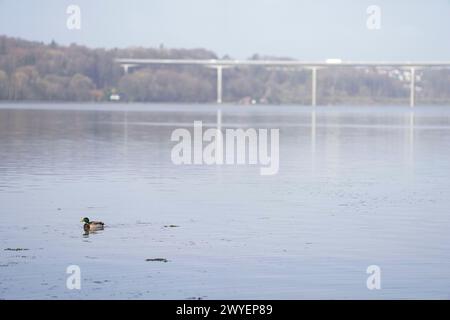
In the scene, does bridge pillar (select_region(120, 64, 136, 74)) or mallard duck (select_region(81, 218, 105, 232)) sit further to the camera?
bridge pillar (select_region(120, 64, 136, 74))

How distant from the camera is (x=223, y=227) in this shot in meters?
19.6

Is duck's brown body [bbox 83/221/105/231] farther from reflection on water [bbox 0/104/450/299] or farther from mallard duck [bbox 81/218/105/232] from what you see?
reflection on water [bbox 0/104/450/299]

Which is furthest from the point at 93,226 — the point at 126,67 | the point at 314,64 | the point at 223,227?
the point at 126,67

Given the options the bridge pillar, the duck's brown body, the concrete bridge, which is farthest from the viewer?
the bridge pillar

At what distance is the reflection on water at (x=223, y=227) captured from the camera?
14602mm

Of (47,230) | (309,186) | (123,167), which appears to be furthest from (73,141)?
(47,230)

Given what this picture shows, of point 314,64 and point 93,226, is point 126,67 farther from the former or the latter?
point 93,226

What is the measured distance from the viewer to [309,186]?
27.1m

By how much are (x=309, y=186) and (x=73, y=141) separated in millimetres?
19961

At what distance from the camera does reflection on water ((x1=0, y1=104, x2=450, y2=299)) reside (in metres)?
14.6

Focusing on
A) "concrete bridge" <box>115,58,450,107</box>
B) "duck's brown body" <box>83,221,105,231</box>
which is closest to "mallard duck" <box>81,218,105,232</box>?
"duck's brown body" <box>83,221,105,231</box>
